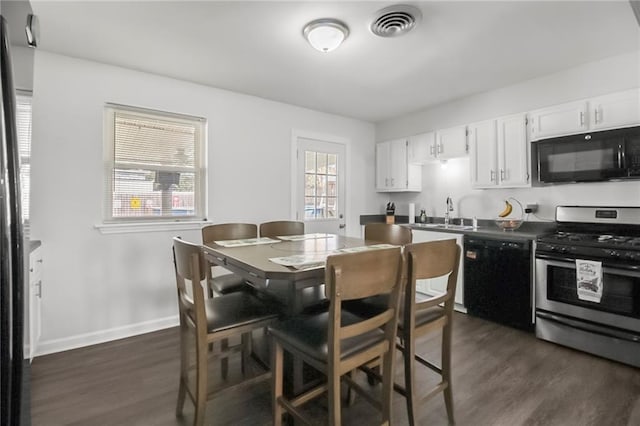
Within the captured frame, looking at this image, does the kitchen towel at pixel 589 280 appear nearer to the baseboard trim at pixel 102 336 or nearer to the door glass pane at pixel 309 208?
the door glass pane at pixel 309 208

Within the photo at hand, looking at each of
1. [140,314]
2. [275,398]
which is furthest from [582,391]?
[140,314]

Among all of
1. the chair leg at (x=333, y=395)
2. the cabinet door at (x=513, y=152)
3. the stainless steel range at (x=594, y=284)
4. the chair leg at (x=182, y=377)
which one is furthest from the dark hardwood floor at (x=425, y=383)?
the cabinet door at (x=513, y=152)

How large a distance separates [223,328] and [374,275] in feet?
2.69

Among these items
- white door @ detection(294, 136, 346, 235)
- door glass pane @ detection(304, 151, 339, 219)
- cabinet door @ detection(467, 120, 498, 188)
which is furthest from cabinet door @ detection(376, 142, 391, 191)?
cabinet door @ detection(467, 120, 498, 188)

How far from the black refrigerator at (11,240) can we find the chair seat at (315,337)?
37.2 inches

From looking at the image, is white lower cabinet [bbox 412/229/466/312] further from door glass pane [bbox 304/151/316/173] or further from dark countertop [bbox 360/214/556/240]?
door glass pane [bbox 304/151/316/173]

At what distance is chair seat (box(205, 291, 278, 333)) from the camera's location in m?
1.62

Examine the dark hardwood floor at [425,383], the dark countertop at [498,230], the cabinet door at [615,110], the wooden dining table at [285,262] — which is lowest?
the dark hardwood floor at [425,383]

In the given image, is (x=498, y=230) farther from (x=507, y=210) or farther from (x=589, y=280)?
(x=589, y=280)

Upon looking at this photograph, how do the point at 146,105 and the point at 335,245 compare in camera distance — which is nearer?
the point at 335,245

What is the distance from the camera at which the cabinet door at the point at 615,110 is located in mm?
2547

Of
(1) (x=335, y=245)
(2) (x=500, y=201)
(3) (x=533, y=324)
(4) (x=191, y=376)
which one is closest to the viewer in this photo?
(4) (x=191, y=376)

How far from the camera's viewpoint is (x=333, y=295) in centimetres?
125

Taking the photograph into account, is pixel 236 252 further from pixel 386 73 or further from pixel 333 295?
pixel 386 73
